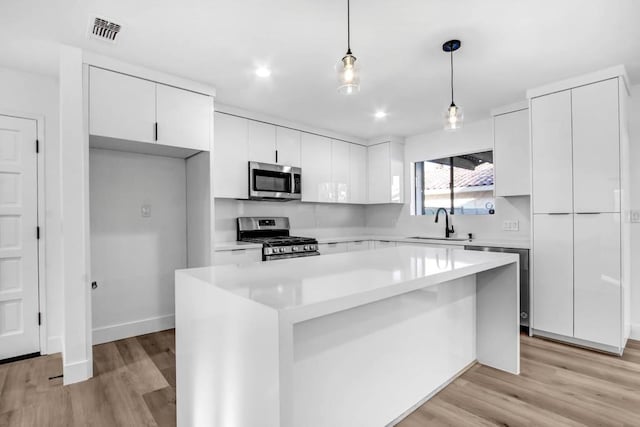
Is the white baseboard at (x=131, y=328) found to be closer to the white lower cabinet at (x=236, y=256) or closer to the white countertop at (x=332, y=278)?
the white lower cabinet at (x=236, y=256)

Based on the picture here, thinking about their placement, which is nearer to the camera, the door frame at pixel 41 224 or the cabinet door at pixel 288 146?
the door frame at pixel 41 224

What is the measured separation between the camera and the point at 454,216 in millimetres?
4664

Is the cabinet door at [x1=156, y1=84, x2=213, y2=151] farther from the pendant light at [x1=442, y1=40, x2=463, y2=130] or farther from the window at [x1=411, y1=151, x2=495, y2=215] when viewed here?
the window at [x1=411, y1=151, x2=495, y2=215]

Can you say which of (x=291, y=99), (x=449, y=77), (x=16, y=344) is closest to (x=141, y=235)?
(x=16, y=344)

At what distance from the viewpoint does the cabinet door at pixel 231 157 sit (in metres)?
3.66

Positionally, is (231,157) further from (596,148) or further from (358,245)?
(596,148)

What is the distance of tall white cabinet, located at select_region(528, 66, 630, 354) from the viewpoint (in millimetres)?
2756

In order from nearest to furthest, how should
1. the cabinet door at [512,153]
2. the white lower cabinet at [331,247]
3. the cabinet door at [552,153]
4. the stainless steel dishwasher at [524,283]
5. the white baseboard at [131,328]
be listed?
the cabinet door at [552,153]
the white baseboard at [131,328]
the stainless steel dishwasher at [524,283]
the cabinet door at [512,153]
the white lower cabinet at [331,247]

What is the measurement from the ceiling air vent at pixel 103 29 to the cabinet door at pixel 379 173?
3674 mm

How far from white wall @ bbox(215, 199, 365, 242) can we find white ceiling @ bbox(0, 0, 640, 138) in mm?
1387

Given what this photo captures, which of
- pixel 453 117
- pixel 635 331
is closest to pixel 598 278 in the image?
pixel 635 331

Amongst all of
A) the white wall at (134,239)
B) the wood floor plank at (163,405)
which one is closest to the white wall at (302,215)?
the white wall at (134,239)

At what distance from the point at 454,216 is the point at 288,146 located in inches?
95.9

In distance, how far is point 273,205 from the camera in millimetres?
4465
